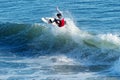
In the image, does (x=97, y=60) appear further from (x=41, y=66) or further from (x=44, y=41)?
(x=44, y=41)

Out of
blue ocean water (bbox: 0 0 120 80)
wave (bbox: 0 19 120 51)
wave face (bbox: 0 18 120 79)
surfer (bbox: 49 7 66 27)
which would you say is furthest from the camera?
wave (bbox: 0 19 120 51)

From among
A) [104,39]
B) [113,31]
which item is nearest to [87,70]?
[104,39]

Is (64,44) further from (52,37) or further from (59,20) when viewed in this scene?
(59,20)

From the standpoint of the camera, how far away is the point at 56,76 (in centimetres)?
2486

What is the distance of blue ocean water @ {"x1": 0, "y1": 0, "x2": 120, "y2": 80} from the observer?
1008 inches

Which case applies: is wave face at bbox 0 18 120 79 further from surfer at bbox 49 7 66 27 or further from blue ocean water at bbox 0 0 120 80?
surfer at bbox 49 7 66 27

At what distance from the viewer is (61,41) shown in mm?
31734

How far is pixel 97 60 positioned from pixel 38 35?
25.0ft

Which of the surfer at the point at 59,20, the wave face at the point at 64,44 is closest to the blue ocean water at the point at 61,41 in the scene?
the wave face at the point at 64,44

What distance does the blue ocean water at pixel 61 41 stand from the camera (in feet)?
84.0

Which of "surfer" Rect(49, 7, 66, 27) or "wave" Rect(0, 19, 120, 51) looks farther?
"wave" Rect(0, 19, 120, 51)

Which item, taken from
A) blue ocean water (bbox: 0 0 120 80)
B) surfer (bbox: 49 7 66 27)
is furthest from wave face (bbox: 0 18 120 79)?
surfer (bbox: 49 7 66 27)

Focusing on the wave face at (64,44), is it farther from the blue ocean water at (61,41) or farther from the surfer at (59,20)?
the surfer at (59,20)

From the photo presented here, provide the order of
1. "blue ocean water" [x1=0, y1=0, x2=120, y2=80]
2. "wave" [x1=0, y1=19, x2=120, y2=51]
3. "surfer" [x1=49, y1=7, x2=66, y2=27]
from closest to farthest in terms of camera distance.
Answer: "blue ocean water" [x1=0, y1=0, x2=120, y2=80], "surfer" [x1=49, y1=7, x2=66, y2=27], "wave" [x1=0, y1=19, x2=120, y2=51]
